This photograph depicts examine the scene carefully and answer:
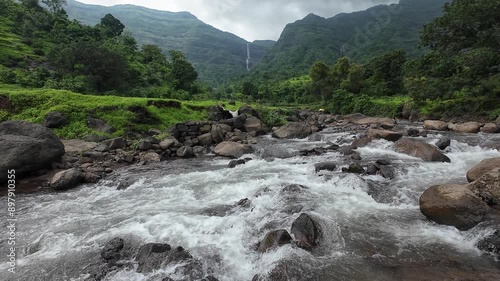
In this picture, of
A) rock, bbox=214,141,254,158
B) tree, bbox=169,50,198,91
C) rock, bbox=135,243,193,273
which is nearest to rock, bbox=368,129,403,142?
rock, bbox=214,141,254,158

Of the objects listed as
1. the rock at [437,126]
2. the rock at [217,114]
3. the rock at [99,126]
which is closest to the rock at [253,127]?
the rock at [217,114]

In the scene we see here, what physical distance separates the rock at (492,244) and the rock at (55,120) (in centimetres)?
2579

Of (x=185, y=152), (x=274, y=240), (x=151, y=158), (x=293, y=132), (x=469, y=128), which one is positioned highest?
(x=469, y=128)

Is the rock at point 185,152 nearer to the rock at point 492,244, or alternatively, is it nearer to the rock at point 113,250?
the rock at point 113,250

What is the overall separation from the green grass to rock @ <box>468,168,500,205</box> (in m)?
22.8

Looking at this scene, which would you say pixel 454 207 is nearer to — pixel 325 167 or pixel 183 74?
pixel 325 167

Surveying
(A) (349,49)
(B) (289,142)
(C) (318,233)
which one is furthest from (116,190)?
(A) (349,49)

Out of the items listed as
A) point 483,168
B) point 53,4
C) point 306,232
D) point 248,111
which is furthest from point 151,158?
point 53,4

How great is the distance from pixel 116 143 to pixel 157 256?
15.1 metres

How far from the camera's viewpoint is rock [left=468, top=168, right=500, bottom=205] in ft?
28.8

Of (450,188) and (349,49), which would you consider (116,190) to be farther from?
(349,49)

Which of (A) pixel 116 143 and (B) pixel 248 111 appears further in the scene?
(B) pixel 248 111

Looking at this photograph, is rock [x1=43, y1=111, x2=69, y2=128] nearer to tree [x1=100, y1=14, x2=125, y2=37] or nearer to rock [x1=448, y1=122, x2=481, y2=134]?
rock [x1=448, y1=122, x2=481, y2=134]

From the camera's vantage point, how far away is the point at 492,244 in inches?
267
